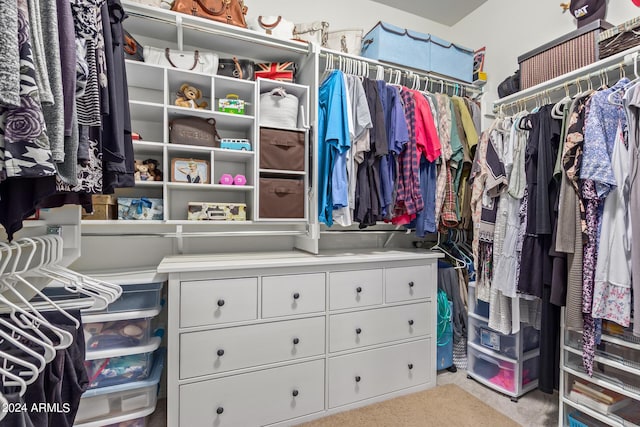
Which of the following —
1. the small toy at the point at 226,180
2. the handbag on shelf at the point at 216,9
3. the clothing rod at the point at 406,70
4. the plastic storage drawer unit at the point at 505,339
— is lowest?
the plastic storage drawer unit at the point at 505,339

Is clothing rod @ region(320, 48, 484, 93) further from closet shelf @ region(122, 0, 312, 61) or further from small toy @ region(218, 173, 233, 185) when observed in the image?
small toy @ region(218, 173, 233, 185)

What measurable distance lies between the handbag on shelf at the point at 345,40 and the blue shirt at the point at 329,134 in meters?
0.38

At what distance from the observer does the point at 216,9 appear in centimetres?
174

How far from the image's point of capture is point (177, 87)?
1853 mm

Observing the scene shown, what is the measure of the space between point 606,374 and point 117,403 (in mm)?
2302

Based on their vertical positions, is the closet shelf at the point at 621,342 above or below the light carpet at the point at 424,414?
above

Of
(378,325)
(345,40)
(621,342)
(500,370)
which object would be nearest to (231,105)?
(345,40)

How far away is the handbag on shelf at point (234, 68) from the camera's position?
187 cm

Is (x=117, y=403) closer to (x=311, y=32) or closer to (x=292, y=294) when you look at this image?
(x=292, y=294)

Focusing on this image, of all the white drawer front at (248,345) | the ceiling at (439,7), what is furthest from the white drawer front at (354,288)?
the ceiling at (439,7)

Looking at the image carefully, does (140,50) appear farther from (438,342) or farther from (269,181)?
(438,342)

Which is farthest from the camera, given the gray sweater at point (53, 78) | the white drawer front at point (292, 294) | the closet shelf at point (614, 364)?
the white drawer front at point (292, 294)

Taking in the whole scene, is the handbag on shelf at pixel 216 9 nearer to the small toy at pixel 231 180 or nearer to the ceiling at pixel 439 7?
the small toy at pixel 231 180

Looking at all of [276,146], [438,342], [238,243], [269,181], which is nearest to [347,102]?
[276,146]
